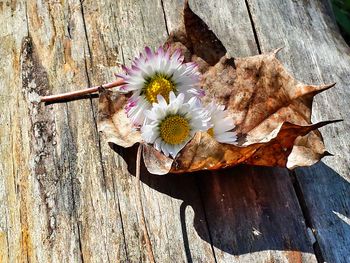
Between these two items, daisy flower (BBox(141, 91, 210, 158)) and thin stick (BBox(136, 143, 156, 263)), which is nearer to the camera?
thin stick (BBox(136, 143, 156, 263))

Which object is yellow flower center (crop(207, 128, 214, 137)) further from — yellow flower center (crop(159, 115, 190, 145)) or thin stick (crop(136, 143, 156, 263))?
thin stick (crop(136, 143, 156, 263))

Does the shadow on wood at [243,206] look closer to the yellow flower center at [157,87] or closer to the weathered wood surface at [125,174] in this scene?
the weathered wood surface at [125,174]

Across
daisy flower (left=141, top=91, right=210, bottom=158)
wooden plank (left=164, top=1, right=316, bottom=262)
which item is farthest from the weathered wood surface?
daisy flower (left=141, top=91, right=210, bottom=158)

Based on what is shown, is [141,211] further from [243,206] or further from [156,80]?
[156,80]

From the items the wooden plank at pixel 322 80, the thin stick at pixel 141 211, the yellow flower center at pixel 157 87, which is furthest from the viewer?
the yellow flower center at pixel 157 87

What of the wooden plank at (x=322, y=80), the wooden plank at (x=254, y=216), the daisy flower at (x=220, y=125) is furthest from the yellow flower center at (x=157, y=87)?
the wooden plank at (x=322, y=80)

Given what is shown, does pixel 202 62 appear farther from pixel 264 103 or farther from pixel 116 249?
pixel 116 249

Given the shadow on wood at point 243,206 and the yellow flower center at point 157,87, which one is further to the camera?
the yellow flower center at point 157,87

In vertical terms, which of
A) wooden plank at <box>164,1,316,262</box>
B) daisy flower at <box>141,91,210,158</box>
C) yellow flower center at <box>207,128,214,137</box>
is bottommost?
wooden plank at <box>164,1,316,262</box>
